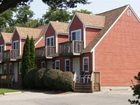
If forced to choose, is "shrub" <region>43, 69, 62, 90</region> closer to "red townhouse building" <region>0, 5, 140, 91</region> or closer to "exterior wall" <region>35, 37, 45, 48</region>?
"red townhouse building" <region>0, 5, 140, 91</region>

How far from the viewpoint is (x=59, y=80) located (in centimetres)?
3516

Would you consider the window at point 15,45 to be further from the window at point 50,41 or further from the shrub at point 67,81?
the shrub at point 67,81

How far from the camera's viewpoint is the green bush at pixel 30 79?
130ft

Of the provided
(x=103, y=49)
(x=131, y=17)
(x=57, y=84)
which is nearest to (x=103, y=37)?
(x=103, y=49)

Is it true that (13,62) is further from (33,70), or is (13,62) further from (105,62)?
(105,62)

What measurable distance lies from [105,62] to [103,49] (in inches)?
50.7

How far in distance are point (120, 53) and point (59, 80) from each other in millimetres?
8323

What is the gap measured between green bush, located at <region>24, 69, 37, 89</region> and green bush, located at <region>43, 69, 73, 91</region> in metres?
3.35

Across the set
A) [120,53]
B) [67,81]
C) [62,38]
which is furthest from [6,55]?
[67,81]

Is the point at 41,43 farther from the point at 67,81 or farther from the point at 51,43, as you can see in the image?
the point at 67,81

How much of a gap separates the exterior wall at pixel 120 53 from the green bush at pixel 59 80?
15.6 feet

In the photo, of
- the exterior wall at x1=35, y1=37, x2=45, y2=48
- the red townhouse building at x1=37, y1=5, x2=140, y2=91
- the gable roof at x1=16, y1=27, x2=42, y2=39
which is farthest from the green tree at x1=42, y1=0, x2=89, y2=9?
the gable roof at x1=16, y1=27, x2=42, y2=39

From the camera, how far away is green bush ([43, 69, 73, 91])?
114ft

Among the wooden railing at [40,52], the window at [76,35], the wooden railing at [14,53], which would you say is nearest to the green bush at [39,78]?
the window at [76,35]
